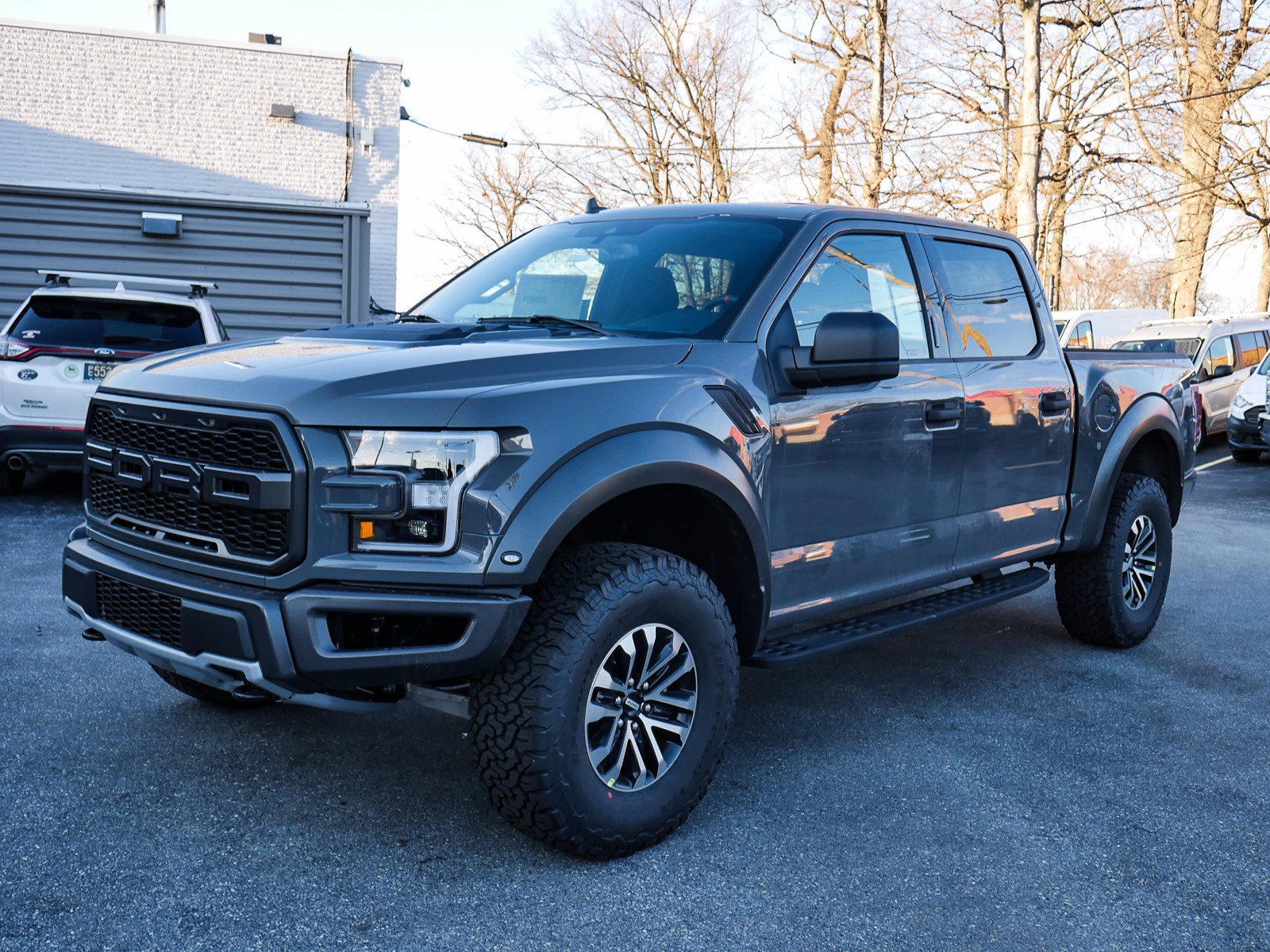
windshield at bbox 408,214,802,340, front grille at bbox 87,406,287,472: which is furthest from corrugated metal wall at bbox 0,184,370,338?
front grille at bbox 87,406,287,472

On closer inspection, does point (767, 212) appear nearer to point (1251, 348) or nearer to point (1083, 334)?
point (1251, 348)

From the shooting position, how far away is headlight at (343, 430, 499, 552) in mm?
2893

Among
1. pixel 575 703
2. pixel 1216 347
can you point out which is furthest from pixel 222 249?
pixel 1216 347

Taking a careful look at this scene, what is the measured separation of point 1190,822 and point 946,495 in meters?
1.40

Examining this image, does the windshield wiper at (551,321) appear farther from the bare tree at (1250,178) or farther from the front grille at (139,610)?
the bare tree at (1250,178)

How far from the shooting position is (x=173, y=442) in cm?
317

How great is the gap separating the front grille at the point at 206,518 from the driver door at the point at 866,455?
154 centimetres

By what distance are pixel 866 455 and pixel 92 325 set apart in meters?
6.81

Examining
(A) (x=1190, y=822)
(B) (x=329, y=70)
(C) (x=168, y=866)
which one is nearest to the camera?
(C) (x=168, y=866)

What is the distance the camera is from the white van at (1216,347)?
17.8m

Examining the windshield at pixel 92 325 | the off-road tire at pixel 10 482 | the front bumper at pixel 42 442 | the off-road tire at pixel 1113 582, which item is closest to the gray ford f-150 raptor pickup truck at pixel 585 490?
the off-road tire at pixel 1113 582

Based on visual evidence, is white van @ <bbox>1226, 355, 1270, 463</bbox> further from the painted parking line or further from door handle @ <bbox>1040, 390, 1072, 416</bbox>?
door handle @ <bbox>1040, 390, 1072, 416</bbox>

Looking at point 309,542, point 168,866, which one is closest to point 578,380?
point 309,542

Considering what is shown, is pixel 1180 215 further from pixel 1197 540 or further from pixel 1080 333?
pixel 1197 540
